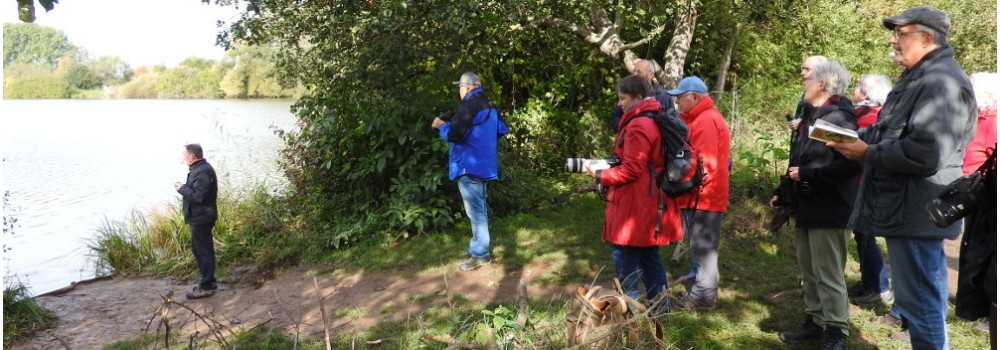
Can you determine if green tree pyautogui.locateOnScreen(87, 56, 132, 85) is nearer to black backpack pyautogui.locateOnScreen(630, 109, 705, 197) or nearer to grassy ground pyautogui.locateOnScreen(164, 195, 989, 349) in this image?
grassy ground pyautogui.locateOnScreen(164, 195, 989, 349)

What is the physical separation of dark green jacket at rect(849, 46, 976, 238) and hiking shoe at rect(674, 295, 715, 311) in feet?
5.69

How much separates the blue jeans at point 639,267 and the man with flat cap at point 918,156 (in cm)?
147

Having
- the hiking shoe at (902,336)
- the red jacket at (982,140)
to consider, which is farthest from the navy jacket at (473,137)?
the red jacket at (982,140)

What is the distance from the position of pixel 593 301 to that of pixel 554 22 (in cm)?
630

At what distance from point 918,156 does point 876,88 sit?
7.30 ft

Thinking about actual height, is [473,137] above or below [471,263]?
above

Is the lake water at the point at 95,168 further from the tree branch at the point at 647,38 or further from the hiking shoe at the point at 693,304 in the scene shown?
the tree branch at the point at 647,38

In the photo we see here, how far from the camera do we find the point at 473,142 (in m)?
6.38

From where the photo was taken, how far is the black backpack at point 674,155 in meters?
4.18

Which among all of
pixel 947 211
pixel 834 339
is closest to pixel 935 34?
pixel 947 211

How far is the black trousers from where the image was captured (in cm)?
721

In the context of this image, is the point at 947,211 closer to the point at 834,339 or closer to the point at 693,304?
the point at 834,339

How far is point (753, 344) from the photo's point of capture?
169 inches

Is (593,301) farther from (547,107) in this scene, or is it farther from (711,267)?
(547,107)
